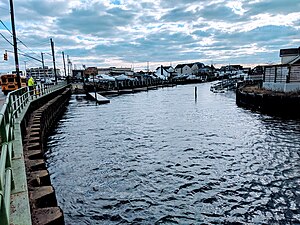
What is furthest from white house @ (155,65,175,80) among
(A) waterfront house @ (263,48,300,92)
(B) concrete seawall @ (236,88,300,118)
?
(B) concrete seawall @ (236,88,300,118)

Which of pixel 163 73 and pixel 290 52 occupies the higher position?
pixel 290 52

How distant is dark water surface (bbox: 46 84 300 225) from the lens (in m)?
5.84

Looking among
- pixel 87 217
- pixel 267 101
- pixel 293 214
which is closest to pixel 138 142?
pixel 87 217

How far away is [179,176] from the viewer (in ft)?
25.6

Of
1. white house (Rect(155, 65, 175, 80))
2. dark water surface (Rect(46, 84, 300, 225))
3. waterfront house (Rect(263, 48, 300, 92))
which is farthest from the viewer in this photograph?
white house (Rect(155, 65, 175, 80))

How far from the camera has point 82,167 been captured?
887 cm

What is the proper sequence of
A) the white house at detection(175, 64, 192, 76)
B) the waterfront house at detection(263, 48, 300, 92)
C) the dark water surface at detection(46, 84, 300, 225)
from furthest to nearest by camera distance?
the white house at detection(175, 64, 192, 76), the waterfront house at detection(263, 48, 300, 92), the dark water surface at detection(46, 84, 300, 225)

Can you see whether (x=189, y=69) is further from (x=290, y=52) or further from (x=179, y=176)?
(x=179, y=176)

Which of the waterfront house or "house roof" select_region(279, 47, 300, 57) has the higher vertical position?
"house roof" select_region(279, 47, 300, 57)

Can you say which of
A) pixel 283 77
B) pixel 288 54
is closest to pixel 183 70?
pixel 288 54

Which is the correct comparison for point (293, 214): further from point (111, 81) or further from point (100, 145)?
point (111, 81)

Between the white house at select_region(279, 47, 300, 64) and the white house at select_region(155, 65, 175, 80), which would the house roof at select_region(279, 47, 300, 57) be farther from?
the white house at select_region(155, 65, 175, 80)

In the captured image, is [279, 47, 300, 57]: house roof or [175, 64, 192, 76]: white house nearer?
[279, 47, 300, 57]: house roof

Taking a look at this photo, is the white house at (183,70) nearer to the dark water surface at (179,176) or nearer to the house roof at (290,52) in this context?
the house roof at (290,52)
